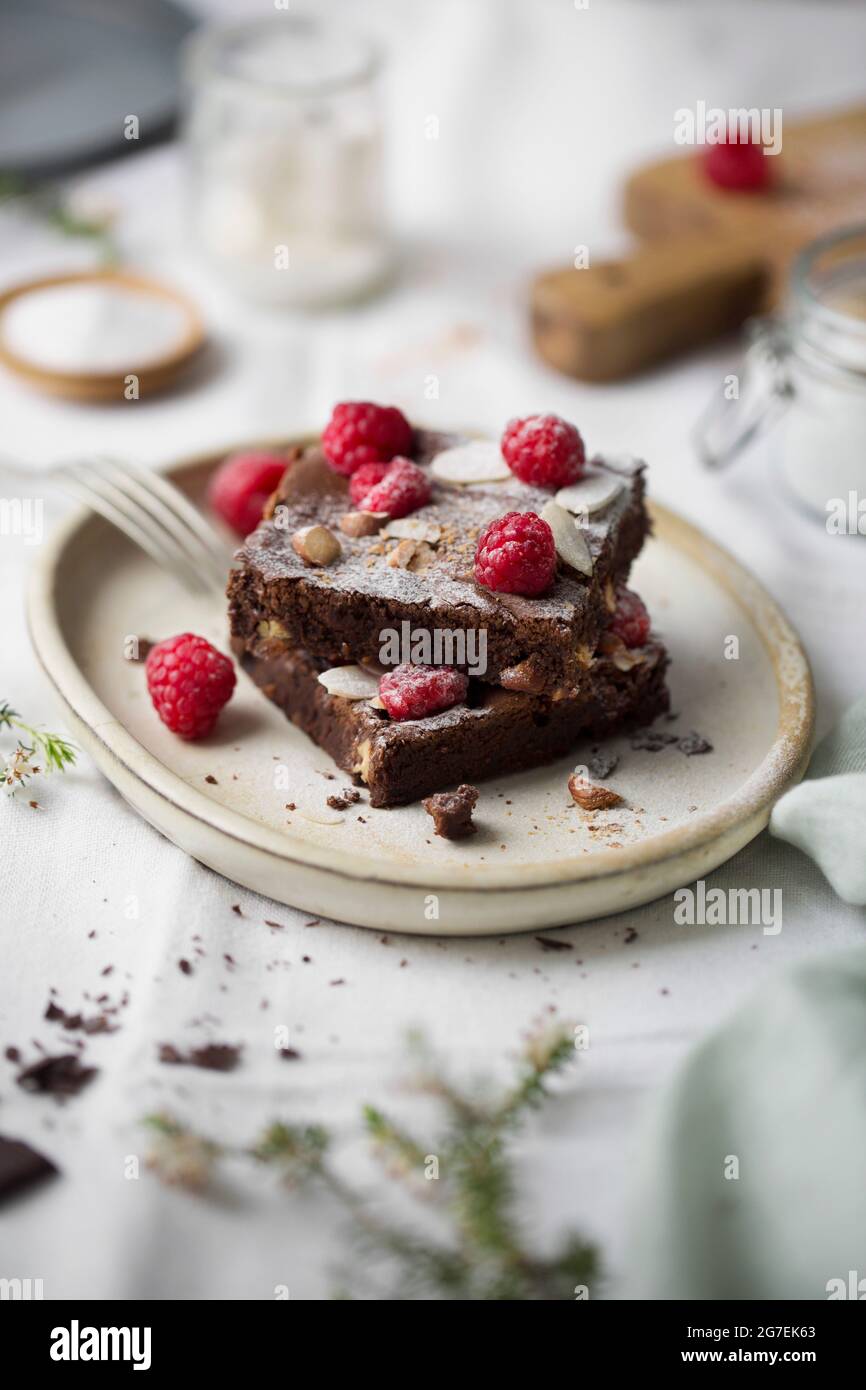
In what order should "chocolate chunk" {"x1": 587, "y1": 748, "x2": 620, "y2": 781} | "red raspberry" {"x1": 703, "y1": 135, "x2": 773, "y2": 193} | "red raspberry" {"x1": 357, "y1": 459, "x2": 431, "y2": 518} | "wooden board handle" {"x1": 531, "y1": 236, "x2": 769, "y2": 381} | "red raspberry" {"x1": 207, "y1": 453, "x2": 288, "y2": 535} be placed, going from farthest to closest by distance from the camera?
1. "red raspberry" {"x1": 703, "y1": 135, "x2": 773, "y2": 193}
2. "wooden board handle" {"x1": 531, "y1": 236, "x2": 769, "y2": 381}
3. "red raspberry" {"x1": 207, "y1": 453, "x2": 288, "y2": 535}
4. "red raspberry" {"x1": 357, "y1": 459, "x2": 431, "y2": 518}
5. "chocolate chunk" {"x1": 587, "y1": 748, "x2": 620, "y2": 781}

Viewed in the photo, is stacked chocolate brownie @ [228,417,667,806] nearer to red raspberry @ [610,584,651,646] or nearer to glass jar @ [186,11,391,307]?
red raspberry @ [610,584,651,646]

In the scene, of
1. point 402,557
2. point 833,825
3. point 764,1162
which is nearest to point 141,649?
point 402,557

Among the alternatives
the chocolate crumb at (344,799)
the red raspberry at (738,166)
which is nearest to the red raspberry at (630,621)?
the chocolate crumb at (344,799)

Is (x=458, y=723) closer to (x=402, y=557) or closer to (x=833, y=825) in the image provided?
(x=402, y=557)

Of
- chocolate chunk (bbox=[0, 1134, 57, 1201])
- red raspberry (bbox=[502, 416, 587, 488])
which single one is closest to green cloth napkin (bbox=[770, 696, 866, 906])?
red raspberry (bbox=[502, 416, 587, 488])

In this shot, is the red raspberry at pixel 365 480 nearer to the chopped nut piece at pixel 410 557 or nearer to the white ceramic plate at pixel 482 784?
the chopped nut piece at pixel 410 557

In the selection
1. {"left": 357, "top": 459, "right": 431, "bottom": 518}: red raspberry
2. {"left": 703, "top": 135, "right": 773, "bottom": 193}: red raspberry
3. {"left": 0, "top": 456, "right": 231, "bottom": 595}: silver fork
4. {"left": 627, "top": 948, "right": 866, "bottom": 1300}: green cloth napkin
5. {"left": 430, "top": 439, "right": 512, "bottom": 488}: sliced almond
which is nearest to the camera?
{"left": 627, "top": 948, "right": 866, "bottom": 1300}: green cloth napkin

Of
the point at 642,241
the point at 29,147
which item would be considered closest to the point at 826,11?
the point at 642,241
